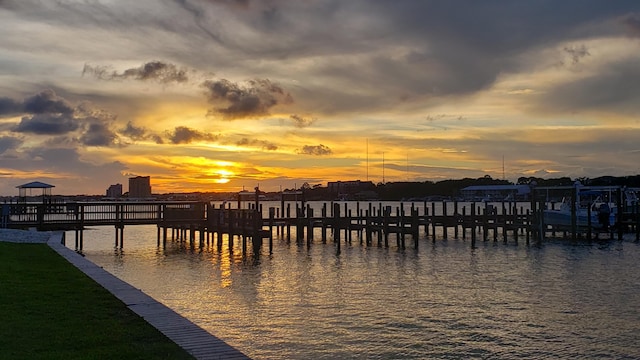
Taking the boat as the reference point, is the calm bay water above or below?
below

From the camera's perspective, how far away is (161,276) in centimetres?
2842

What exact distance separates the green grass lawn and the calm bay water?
3789mm

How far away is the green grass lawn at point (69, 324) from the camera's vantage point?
921cm

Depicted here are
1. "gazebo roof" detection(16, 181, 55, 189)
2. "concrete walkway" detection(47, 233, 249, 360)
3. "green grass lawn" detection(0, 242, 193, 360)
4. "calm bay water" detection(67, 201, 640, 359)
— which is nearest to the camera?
"green grass lawn" detection(0, 242, 193, 360)

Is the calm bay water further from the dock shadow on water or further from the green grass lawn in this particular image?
the green grass lawn

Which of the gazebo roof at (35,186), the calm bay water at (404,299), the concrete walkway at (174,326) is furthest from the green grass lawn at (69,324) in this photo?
the gazebo roof at (35,186)

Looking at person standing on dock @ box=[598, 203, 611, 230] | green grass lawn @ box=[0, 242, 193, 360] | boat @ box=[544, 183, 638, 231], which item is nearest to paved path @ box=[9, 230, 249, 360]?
green grass lawn @ box=[0, 242, 193, 360]

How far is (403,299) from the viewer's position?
21859 mm

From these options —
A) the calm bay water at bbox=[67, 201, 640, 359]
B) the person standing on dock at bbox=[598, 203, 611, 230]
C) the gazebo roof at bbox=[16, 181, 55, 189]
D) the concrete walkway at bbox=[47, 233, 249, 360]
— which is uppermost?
the gazebo roof at bbox=[16, 181, 55, 189]

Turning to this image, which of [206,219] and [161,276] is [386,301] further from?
[206,219]

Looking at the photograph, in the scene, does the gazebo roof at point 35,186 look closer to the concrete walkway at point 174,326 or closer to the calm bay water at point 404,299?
the calm bay water at point 404,299

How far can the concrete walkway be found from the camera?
946 cm

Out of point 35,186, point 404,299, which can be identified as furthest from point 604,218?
point 35,186

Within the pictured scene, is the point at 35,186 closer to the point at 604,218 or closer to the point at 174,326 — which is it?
the point at 174,326
